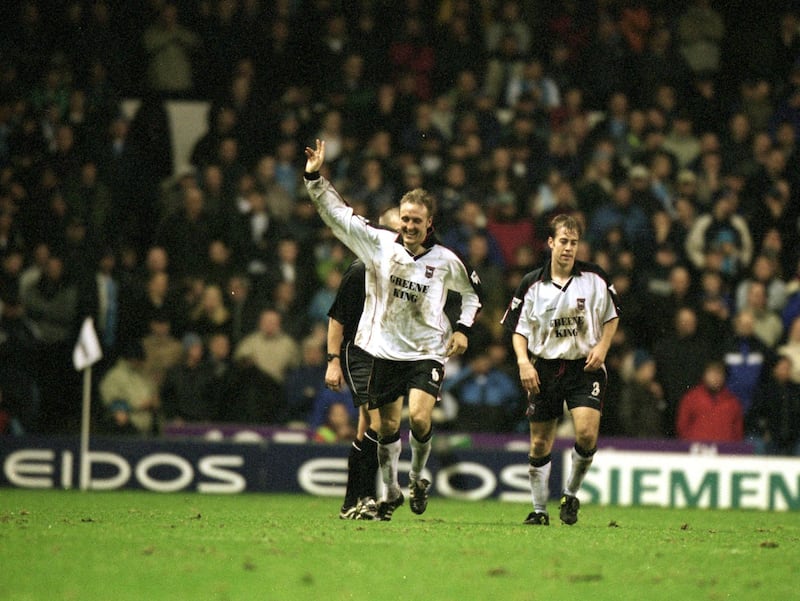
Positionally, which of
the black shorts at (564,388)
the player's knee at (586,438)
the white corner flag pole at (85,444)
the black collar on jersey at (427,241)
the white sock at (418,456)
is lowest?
the white corner flag pole at (85,444)

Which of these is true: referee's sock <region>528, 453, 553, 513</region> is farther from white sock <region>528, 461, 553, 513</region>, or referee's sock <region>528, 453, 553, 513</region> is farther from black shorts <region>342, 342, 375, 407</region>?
black shorts <region>342, 342, 375, 407</region>

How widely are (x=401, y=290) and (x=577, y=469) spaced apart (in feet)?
6.18

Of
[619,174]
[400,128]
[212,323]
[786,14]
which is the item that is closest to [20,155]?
[212,323]

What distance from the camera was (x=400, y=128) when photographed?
19.5 m

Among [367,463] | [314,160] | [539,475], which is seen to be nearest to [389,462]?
[367,463]

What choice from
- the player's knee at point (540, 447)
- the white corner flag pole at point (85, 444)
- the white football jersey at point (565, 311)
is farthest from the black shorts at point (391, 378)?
the white corner flag pole at point (85, 444)

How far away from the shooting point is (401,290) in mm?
11070

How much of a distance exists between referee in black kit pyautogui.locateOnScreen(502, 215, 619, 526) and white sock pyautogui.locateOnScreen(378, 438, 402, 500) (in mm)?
1039

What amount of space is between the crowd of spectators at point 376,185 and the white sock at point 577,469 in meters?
5.58

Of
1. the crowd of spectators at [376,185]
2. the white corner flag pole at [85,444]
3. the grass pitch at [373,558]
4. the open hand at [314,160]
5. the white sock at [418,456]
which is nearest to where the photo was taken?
the grass pitch at [373,558]

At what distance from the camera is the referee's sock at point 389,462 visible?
440 inches

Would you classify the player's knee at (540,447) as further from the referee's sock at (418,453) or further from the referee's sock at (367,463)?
the referee's sock at (367,463)

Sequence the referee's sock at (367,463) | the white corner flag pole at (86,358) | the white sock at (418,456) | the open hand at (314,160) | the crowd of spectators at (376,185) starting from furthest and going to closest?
1. the crowd of spectators at (376,185)
2. the white corner flag pole at (86,358)
3. the referee's sock at (367,463)
4. the white sock at (418,456)
5. the open hand at (314,160)

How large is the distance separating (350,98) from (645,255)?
173 inches
